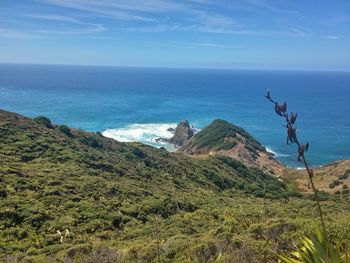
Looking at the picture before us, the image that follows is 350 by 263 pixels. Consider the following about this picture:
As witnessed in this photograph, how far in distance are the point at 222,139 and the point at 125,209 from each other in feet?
177

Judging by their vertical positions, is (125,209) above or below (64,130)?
below

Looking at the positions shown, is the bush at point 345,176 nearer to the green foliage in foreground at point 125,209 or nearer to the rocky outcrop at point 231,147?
the green foliage in foreground at point 125,209

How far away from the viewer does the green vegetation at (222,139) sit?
7469cm

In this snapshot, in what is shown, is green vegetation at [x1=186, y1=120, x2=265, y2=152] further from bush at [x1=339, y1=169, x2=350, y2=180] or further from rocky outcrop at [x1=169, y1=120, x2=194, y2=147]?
bush at [x1=339, y1=169, x2=350, y2=180]

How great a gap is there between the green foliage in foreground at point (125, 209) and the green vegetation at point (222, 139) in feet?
62.9

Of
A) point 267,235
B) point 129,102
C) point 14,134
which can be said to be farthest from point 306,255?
point 129,102

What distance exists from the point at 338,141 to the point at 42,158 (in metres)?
80.1

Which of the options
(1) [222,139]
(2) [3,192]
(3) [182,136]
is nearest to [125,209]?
(2) [3,192]

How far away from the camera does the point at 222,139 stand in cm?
7700

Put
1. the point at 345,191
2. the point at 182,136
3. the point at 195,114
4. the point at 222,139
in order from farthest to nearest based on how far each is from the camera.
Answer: the point at 195,114, the point at 182,136, the point at 222,139, the point at 345,191

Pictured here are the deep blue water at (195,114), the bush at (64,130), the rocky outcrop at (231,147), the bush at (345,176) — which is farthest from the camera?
the deep blue water at (195,114)

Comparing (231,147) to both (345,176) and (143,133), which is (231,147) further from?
(143,133)

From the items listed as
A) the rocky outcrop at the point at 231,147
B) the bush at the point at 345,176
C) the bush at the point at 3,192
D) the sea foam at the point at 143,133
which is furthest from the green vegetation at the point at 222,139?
the bush at the point at 3,192

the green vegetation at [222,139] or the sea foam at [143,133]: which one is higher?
the green vegetation at [222,139]
